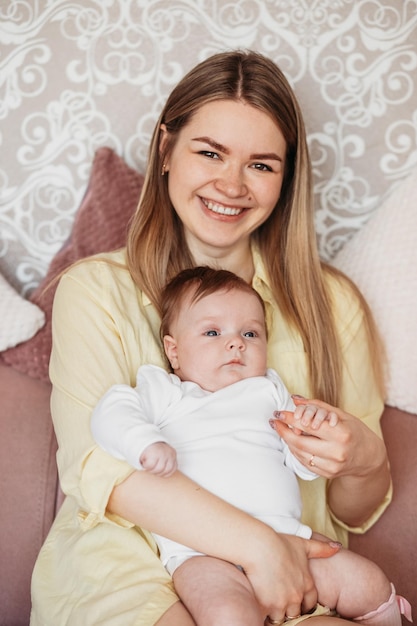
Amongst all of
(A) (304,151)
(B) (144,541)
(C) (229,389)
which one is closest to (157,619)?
(B) (144,541)

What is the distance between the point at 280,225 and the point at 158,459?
0.87 meters

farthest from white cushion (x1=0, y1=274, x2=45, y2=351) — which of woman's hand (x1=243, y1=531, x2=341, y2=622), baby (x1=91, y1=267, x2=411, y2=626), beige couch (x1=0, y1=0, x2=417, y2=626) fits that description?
woman's hand (x1=243, y1=531, x2=341, y2=622)

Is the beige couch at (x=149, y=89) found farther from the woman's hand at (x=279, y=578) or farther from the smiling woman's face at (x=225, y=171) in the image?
the woman's hand at (x=279, y=578)

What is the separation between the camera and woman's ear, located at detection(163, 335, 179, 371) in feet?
5.38

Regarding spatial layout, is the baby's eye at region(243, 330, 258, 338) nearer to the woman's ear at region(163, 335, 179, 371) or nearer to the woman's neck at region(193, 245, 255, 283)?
the woman's ear at region(163, 335, 179, 371)

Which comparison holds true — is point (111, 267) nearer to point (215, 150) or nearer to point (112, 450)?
point (215, 150)

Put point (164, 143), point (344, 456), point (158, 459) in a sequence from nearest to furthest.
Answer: point (158, 459) → point (344, 456) → point (164, 143)

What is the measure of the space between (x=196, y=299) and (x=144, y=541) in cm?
49

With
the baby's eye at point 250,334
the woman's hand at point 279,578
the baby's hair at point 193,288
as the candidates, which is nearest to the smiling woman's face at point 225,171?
the baby's hair at point 193,288

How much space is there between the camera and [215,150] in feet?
5.79

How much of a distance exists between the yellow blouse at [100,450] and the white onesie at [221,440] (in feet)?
0.23

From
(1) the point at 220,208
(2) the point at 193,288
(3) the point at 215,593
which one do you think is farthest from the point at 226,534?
(1) the point at 220,208

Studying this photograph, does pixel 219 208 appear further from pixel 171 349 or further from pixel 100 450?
pixel 100 450

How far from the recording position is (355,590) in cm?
146
